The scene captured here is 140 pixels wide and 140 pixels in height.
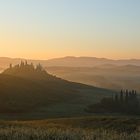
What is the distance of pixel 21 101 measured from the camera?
194625 millimetres

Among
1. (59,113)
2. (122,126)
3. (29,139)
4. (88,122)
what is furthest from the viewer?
(59,113)

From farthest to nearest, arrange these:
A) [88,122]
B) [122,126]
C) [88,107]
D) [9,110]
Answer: [88,107] → [9,110] → [88,122] → [122,126]

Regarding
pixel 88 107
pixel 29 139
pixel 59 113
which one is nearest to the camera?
pixel 29 139

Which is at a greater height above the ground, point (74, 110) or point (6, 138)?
point (6, 138)

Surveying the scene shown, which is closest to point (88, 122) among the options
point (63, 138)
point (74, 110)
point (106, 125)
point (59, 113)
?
point (106, 125)

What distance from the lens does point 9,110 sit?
16962cm

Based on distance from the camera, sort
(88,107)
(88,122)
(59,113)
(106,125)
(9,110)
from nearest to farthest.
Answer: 1. (106,125)
2. (88,122)
3. (59,113)
4. (9,110)
5. (88,107)

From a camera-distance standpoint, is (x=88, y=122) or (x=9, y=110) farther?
(x=9, y=110)

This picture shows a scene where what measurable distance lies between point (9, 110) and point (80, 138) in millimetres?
138571

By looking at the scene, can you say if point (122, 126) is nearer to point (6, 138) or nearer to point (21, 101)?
point (6, 138)

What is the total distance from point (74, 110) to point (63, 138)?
136303mm

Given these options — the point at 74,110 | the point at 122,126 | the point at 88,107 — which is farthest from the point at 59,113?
the point at 122,126

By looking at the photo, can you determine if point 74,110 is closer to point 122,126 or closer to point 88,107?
point 88,107

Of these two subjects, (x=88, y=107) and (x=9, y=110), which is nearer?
(x=9, y=110)
